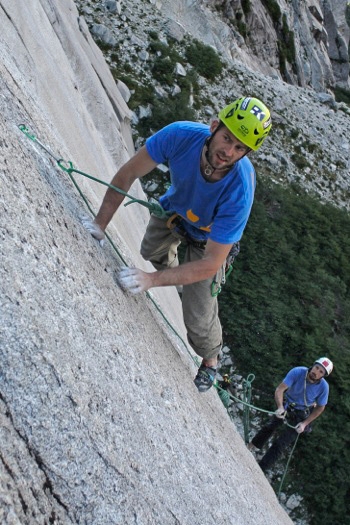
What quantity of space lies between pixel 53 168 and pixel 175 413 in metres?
2.15

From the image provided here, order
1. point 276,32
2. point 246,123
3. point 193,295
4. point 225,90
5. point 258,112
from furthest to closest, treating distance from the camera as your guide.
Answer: point 276,32, point 225,90, point 193,295, point 258,112, point 246,123

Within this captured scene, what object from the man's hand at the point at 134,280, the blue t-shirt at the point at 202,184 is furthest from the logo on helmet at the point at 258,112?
the man's hand at the point at 134,280

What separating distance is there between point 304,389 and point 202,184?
6442 mm

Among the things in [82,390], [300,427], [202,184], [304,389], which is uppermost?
A: [202,184]

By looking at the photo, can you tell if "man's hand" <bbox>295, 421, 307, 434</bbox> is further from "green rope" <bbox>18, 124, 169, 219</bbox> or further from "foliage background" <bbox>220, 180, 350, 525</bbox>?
"green rope" <bbox>18, 124, 169, 219</bbox>

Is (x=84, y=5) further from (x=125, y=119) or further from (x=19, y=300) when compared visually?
(x=19, y=300)

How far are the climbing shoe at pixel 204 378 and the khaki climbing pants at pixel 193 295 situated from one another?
0.44ft

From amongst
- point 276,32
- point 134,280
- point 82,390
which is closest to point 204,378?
point 134,280

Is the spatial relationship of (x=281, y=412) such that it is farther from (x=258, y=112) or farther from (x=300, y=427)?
(x=258, y=112)

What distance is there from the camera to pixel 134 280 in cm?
409

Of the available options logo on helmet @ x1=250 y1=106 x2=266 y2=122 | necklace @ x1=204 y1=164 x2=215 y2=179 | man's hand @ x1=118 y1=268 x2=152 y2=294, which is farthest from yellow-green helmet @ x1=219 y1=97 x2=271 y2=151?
man's hand @ x1=118 y1=268 x2=152 y2=294

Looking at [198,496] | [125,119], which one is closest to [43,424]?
[198,496]

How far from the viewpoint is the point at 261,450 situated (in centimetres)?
1119

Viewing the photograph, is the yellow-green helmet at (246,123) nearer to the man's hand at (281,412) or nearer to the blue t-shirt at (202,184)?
the blue t-shirt at (202,184)
